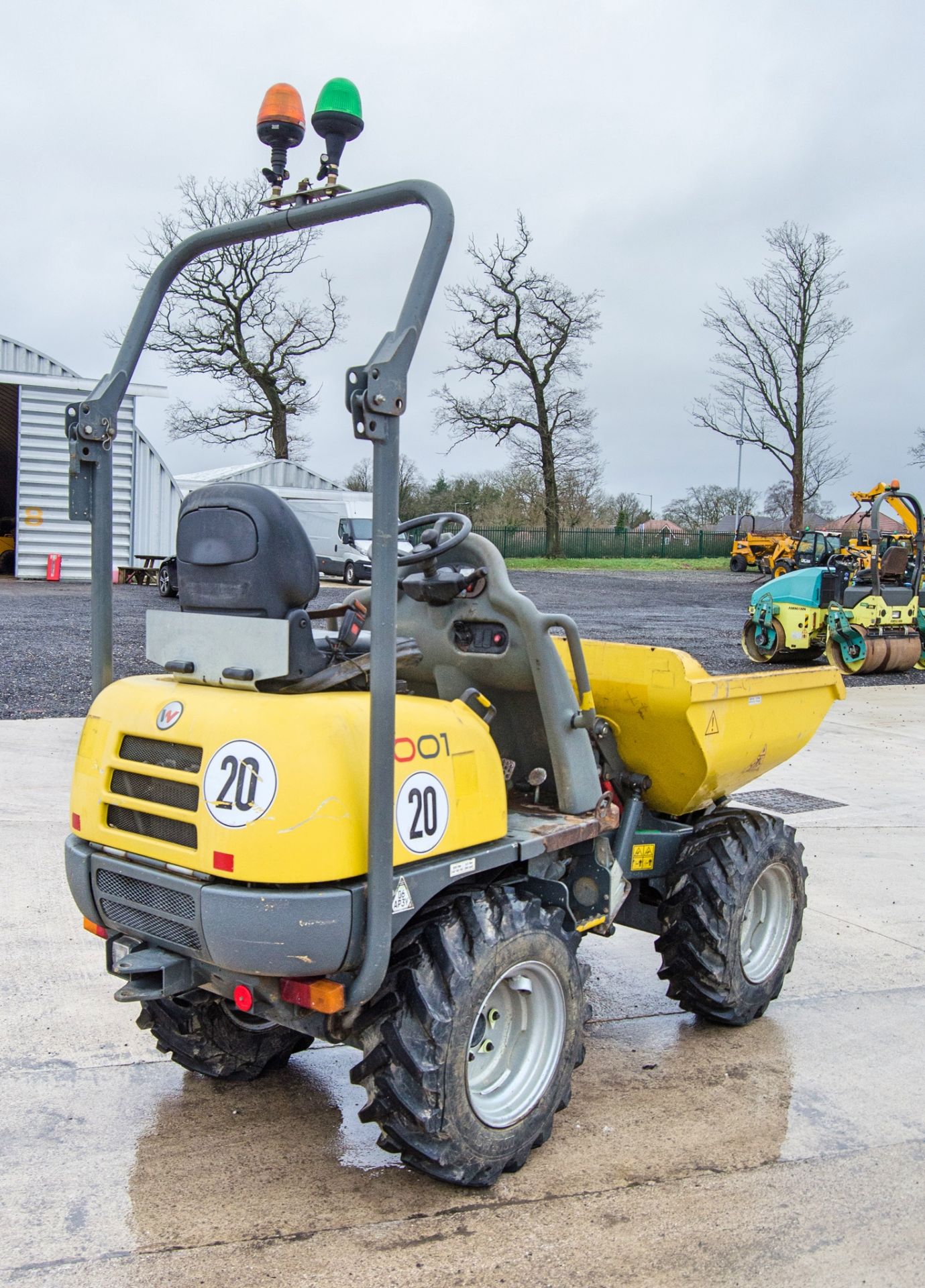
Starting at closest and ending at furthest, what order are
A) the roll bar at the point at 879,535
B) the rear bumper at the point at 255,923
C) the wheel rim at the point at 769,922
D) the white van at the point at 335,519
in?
1. the rear bumper at the point at 255,923
2. the wheel rim at the point at 769,922
3. the roll bar at the point at 879,535
4. the white van at the point at 335,519

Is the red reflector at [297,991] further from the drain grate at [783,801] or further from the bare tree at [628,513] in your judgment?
the bare tree at [628,513]

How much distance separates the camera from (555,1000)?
3383mm

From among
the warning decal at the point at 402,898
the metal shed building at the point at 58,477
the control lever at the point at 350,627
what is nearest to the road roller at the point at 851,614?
the control lever at the point at 350,627

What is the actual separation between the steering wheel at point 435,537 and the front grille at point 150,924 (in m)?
1.19

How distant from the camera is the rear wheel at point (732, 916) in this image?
4.12 metres

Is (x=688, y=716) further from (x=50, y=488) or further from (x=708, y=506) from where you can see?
(x=708, y=506)

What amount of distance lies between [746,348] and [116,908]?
149 ft

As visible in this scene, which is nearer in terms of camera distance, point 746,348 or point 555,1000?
point 555,1000

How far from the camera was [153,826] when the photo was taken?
9.77 feet

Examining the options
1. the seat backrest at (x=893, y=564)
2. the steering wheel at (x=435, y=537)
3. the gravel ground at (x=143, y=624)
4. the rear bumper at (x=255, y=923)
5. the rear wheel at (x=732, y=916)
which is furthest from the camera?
the seat backrest at (x=893, y=564)

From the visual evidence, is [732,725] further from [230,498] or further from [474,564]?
[230,498]

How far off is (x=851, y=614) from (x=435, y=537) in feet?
41.8

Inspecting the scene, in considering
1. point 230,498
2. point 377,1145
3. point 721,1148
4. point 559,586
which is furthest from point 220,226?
point 559,586

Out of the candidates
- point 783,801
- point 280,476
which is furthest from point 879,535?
point 280,476
